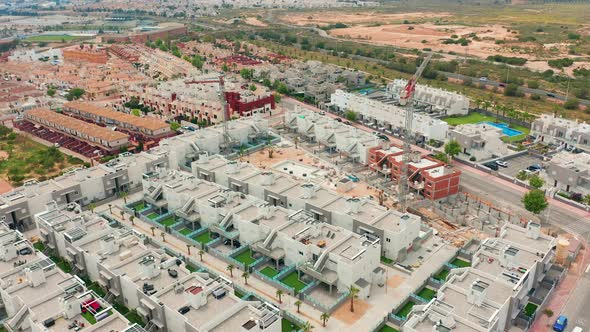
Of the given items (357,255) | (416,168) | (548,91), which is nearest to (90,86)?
(416,168)

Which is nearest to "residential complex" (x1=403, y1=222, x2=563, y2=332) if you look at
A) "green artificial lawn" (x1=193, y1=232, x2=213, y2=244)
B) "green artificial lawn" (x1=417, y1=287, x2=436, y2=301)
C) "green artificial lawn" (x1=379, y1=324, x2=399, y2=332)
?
"green artificial lawn" (x1=417, y1=287, x2=436, y2=301)

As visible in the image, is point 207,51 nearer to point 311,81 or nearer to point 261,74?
point 261,74

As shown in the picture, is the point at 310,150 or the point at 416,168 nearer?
the point at 416,168

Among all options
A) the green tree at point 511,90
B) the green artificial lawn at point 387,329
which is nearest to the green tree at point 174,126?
the green artificial lawn at point 387,329

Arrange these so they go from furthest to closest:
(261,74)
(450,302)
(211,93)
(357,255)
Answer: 1. (261,74)
2. (211,93)
3. (357,255)
4. (450,302)

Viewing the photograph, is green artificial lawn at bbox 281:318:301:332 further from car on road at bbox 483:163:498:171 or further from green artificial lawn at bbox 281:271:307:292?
car on road at bbox 483:163:498:171

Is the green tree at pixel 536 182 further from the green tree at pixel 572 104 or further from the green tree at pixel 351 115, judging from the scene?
the green tree at pixel 572 104

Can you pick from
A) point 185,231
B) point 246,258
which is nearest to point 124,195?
point 185,231
